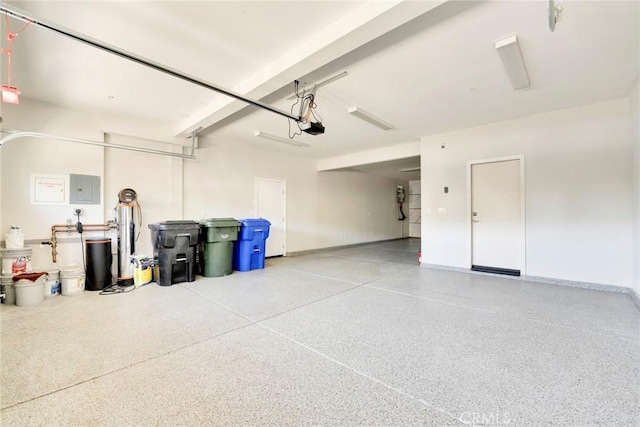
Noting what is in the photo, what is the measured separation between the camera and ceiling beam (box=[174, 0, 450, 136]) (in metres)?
2.11

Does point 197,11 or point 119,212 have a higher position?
point 197,11

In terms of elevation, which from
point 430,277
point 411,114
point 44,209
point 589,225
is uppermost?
point 411,114

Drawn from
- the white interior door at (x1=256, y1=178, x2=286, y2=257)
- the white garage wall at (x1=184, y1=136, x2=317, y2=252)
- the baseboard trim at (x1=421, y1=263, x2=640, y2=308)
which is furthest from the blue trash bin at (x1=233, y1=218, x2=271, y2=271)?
the baseboard trim at (x1=421, y1=263, x2=640, y2=308)

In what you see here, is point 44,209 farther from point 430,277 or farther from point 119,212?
point 430,277

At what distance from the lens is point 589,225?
4.11m

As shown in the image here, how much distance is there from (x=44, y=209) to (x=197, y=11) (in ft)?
13.1

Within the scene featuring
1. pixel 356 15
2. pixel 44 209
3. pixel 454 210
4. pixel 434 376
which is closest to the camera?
pixel 434 376

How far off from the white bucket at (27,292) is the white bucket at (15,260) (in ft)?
1.11

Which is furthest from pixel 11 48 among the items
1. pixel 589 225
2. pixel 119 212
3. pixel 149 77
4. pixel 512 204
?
pixel 589 225

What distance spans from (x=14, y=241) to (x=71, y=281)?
88cm

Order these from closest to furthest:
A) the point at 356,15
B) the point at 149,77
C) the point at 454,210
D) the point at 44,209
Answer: the point at 356,15
the point at 149,77
the point at 44,209
the point at 454,210

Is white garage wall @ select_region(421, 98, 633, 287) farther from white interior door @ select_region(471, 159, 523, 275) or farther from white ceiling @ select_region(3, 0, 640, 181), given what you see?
white ceiling @ select_region(3, 0, 640, 181)

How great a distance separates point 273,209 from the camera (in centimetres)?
714

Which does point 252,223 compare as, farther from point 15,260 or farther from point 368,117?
point 15,260
